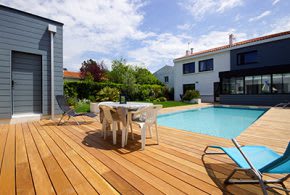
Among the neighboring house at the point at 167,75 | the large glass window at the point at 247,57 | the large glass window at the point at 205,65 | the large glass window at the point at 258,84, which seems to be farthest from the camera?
the neighboring house at the point at 167,75

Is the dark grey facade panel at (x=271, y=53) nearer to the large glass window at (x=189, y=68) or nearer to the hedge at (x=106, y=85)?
the large glass window at (x=189, y=68)

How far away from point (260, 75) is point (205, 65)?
6017 millimetres

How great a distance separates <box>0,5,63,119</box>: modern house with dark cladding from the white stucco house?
1513 centimetres

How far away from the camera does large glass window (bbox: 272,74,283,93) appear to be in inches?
513

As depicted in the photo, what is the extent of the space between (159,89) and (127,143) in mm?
16055

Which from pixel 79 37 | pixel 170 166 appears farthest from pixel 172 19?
pixel 170 166

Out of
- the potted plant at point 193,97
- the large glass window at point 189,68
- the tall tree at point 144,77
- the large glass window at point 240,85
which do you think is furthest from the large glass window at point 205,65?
the tall tree at point 144,77

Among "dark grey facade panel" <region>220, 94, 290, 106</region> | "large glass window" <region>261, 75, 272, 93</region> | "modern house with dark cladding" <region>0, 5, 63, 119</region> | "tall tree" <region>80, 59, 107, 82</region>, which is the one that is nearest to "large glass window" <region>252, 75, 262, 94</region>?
"large glass window" <region>261, 75, 272, 93</region>

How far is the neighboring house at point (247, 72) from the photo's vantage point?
1320 centimetres

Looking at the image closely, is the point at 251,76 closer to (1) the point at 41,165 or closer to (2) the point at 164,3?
(2) the point at 164,3

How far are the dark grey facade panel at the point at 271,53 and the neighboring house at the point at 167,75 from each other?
47.4 ft

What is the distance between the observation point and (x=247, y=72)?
1439 centimetres

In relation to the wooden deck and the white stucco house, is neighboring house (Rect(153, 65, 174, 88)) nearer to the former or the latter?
the white stucco house

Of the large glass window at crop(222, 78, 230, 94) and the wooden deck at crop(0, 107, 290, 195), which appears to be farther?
the large glass window at crop(222, 78, 230, 94)
